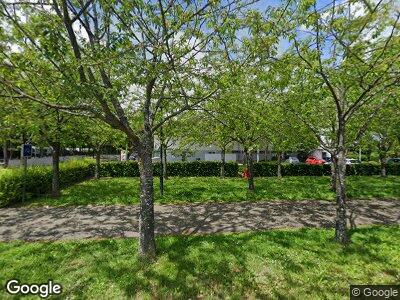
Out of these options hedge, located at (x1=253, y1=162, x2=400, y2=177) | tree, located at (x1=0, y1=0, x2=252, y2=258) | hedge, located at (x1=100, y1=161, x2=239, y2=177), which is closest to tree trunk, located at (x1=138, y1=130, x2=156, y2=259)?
tree, located at (x1=0, y1=0, x2=252, y2=258)

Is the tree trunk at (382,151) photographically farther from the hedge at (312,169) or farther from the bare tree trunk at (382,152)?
the hedge at (312,169)

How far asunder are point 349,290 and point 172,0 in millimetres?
7468

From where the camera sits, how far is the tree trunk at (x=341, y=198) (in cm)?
838

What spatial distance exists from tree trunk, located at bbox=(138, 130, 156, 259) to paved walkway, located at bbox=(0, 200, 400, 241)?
181 centimetres

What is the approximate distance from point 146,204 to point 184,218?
12.4ft

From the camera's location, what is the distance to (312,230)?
9.52 metres

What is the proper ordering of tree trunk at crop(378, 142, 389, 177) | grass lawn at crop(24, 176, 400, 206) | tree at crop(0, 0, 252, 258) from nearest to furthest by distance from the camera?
tree at crop(0, 0, 252, 258) < grass lawn at crop(24, 176, 400, 206) < tree trunk at crop(378, 142, 389, 177)

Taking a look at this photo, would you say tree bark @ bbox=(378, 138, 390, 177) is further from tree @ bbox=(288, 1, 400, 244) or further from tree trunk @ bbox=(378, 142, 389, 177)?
tree @ bbox=(288, 1, 400, 244)

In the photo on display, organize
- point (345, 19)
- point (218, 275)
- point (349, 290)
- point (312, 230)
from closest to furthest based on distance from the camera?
point (349, 290) → point (218, 275) → point (345, 19) → point (312, 230)

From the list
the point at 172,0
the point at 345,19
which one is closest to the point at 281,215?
the point at 345,19

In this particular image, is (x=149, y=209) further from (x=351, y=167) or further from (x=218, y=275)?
(x=351, y=167)

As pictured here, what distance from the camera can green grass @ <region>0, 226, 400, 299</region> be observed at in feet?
20.2

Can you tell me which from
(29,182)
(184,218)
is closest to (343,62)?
(184,218)

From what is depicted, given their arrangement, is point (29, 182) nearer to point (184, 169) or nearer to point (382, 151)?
point (184, 169)
